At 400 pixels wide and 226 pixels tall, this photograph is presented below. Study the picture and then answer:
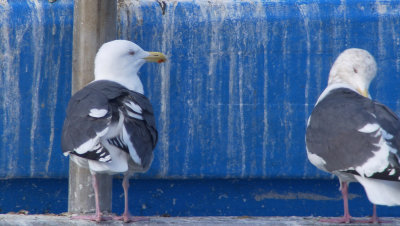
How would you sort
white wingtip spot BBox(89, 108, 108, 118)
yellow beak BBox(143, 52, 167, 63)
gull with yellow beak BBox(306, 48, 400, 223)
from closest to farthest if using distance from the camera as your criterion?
1. gull with yellow beak BBox(306, 48, 400, 223)
2. white wingtip spot BBox(89, 108, 108, 118)
3. yellow beak BBox(143, 52, 167, 63)

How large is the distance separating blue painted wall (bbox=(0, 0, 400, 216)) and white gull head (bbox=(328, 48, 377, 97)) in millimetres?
610

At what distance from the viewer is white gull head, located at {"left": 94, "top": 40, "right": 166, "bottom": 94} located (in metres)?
4.64

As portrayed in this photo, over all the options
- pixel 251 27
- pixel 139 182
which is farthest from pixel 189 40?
pixel 139 182

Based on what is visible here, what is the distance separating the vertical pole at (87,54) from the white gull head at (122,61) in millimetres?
85

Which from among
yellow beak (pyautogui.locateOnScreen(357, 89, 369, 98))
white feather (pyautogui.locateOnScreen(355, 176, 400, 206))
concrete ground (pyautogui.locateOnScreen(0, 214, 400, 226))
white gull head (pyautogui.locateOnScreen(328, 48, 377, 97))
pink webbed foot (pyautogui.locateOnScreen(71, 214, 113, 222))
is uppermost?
white gull head (pyautogui.locateOnScreen(328, 48, 377, 97))

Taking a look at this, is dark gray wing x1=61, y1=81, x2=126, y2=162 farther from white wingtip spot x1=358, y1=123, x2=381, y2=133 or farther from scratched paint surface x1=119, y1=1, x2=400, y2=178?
white wingtip spot x1=358, y1=123, x2=381, y2=133

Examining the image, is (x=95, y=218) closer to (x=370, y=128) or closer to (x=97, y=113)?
(x=97, y=113)

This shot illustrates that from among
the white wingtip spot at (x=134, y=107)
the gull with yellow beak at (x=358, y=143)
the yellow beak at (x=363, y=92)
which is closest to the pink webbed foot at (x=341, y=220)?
the gull with yellow beak at (x=358, y=143)

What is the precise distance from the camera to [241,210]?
539 cm

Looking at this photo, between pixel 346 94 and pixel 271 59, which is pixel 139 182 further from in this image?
pixel 346 94

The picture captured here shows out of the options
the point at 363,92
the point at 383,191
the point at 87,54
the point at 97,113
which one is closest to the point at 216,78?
the point at 87,54

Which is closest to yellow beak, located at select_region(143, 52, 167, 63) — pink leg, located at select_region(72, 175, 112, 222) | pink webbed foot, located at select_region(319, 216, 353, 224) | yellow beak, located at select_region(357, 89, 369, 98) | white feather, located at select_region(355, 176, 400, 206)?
pink leg, located at select_region(72, 175, 112, 222)

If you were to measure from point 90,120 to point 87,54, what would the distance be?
33.8 inches

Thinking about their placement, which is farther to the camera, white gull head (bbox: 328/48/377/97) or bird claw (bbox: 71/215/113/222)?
white gull head (bbox: 328/48/377/97)
